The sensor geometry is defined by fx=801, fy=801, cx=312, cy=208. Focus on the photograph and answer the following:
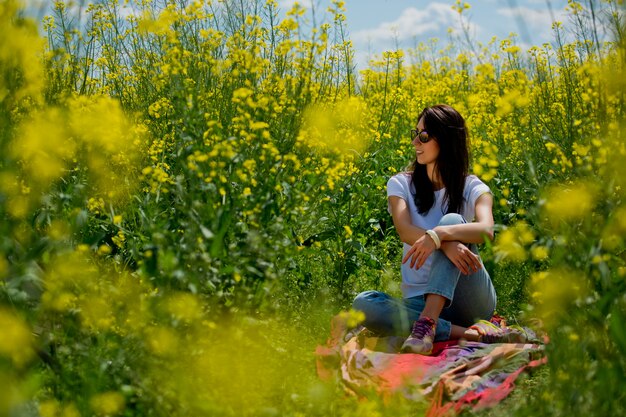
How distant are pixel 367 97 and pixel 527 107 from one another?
6.70 ft

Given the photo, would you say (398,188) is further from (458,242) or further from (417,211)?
(458,242)

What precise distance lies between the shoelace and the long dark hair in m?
0.60

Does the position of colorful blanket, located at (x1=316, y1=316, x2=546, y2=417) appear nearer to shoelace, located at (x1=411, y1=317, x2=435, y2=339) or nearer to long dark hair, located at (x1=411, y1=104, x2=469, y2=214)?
shoelace, located at (x1=411, y1=317, x2=435, y2=339)

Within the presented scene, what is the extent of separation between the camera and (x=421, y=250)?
3.45m

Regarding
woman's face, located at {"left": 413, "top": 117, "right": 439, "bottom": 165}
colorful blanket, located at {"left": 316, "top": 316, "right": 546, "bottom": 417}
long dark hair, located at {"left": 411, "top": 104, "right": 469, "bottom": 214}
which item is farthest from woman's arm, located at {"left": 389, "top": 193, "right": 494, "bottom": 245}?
colorful blanket, located at {"left": 316, "top": 316, "right": 546, "bottom": 417}

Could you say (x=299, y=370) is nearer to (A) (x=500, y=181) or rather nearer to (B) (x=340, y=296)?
(B) (x=340, y=296)

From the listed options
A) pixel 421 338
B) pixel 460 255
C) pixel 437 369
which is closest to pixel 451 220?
pixel 460 255

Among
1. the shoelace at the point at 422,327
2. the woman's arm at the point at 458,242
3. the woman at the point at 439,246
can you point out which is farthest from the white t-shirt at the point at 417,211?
the shoelace at the point at 422,327

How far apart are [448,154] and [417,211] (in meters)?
0.31

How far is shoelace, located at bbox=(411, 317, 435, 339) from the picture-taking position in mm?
3373

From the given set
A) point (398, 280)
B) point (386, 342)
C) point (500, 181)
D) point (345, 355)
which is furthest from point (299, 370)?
point (500, 181)

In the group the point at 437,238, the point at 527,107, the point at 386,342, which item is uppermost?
the point at 527,107

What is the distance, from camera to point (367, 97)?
6734 mm

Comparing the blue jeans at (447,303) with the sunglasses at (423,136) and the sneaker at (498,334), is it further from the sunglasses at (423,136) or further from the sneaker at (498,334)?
the sunglasses at (423,136)
